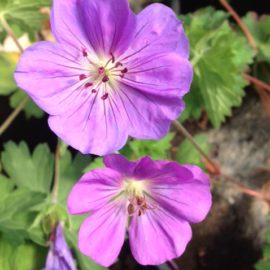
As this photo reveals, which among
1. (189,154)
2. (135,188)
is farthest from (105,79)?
(189,154)

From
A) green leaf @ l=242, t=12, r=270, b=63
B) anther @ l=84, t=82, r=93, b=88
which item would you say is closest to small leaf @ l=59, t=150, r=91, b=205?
anther @ l=84, t=82, r=93, b=88

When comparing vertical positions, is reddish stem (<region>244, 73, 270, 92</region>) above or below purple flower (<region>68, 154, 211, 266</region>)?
below

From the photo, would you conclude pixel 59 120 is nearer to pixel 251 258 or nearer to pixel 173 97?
pixel 173 97

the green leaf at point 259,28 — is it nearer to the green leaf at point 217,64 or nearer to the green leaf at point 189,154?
the green leaf at point 217,64

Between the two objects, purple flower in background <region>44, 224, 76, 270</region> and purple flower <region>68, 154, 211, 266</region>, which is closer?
purple flower <region>68, 154, 211, 266</region>

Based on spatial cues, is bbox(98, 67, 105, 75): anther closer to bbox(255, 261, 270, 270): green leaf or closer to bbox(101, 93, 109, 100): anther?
bbox(101, 93, 109, 100): anther
